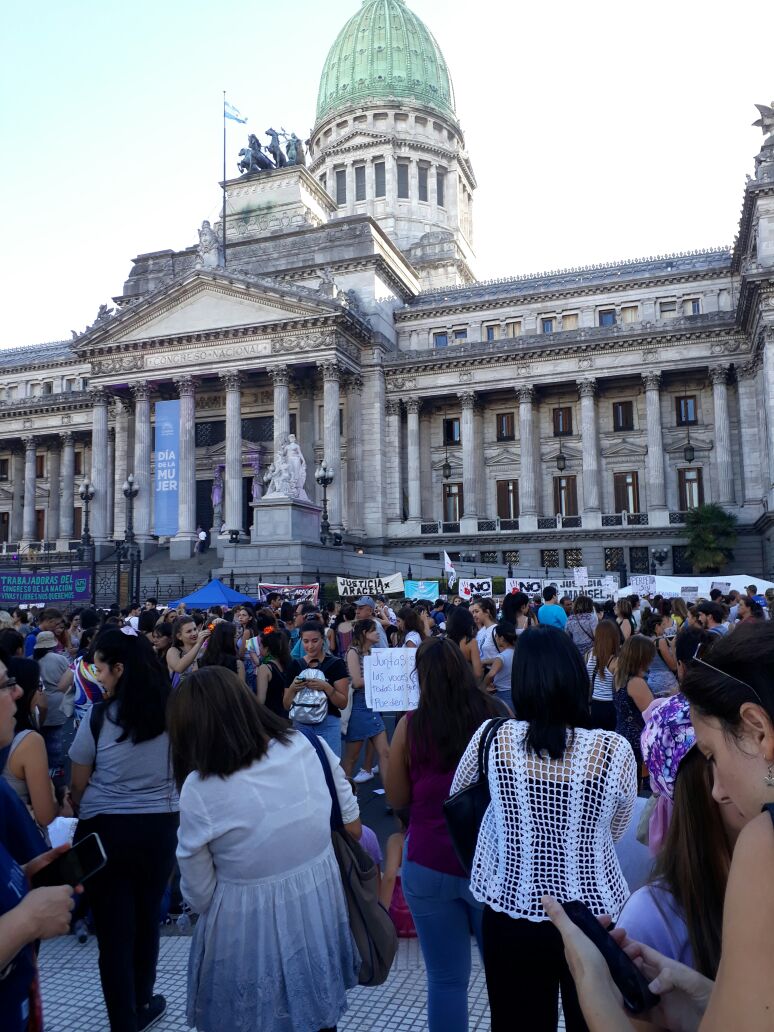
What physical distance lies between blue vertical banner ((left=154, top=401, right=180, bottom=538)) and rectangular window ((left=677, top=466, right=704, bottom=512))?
88.0ft

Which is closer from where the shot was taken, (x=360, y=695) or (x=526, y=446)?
(x=360, y=695)

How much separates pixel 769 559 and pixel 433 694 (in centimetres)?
3714

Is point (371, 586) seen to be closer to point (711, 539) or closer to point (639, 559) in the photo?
point (711, 539)

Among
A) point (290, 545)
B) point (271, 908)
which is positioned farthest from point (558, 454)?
point (271, 908)

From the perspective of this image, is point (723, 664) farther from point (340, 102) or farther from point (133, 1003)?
point (340, 102)

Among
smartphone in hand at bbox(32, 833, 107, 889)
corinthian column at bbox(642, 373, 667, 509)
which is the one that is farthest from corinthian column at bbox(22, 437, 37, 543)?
smartphone in hand at bbox(32, 833, 107, 889)

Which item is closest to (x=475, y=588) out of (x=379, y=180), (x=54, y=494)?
(x=54, y=494)

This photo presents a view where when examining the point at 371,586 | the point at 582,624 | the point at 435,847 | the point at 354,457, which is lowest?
the point at 435,847

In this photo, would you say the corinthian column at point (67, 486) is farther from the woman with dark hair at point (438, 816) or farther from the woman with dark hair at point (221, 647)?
the woman with dark hair at point (438, 816)

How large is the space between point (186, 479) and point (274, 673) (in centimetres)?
3650

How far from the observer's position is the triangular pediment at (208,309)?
42.1 m

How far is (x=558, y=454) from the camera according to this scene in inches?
1784

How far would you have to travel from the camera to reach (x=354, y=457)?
1788 inches

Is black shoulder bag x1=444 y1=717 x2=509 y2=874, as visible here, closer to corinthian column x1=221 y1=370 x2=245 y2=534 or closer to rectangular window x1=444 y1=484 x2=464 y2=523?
corinthian column x1=221 y1=370 x2=245 y2=534
